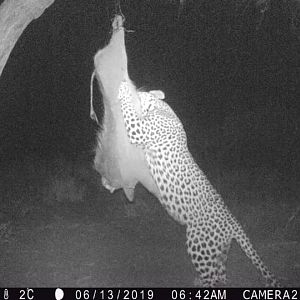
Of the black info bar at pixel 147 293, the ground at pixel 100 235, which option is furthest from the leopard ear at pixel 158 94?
the black info bar at pixel 147 293

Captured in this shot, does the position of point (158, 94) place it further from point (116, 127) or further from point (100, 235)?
point (100, 235)

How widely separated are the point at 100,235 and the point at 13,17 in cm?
205

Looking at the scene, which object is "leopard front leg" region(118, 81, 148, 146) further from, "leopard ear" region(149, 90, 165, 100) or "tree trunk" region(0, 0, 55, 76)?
"tree trunk" region(0, 0, 55, 76)

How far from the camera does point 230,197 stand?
4215 millimetres

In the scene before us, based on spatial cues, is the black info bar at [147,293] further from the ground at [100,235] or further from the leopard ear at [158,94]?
the leopard ear at [158,94]

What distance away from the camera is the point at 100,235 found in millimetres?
4137

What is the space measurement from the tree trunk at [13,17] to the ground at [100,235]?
1586 mm

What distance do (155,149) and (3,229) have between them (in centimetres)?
156

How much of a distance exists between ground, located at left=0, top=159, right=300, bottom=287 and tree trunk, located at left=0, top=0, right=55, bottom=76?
1.59 metres

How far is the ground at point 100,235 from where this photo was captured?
3586mm

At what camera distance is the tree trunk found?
2621 mm

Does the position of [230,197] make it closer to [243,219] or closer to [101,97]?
[243,219]

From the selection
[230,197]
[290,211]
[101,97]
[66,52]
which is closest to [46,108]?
[66,52]

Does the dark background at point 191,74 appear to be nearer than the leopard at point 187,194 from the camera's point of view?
No
